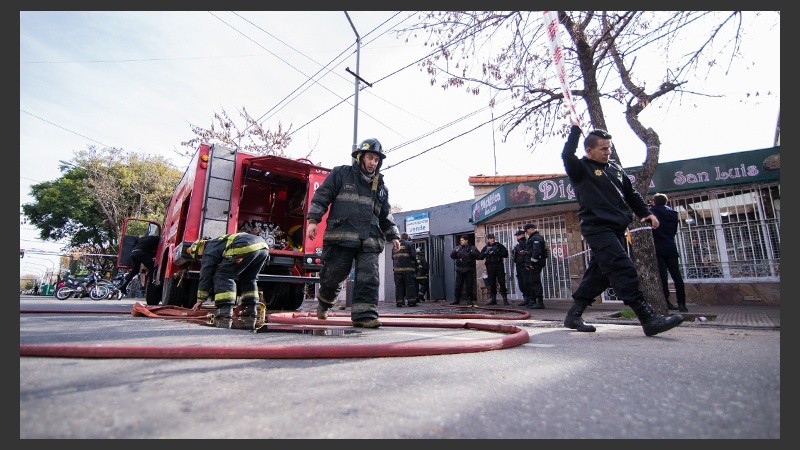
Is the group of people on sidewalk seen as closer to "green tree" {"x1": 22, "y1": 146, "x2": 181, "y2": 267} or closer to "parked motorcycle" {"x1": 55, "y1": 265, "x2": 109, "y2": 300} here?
"parked motorcycle" {"x1": 55, "y1": 265, "x2": 109, "y2": 300}

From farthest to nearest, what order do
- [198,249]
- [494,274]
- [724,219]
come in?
[494,274]
[724,219]
[198,249]

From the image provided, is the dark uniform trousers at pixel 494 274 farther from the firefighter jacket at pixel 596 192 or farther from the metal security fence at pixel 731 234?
the firefighter jacket at pixel 596 192

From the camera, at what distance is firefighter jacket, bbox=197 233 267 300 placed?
4000 millimetres

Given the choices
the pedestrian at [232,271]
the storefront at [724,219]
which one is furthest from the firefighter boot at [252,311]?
the storefront at [724,219]

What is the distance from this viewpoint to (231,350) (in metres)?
1.93

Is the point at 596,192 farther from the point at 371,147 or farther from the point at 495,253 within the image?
the point at 495,253

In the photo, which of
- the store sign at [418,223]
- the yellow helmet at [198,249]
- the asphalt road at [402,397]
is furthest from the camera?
the store sign at [418,223]

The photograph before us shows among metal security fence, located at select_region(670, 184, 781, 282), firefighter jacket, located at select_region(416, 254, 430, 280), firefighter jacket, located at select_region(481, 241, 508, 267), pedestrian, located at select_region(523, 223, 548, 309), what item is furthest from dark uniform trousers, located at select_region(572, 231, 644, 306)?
firefighter jacket, located at select_region(416, 254, 430, 280)

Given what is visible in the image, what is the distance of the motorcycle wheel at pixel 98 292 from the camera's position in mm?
12653

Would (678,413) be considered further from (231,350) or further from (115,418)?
(231,350)

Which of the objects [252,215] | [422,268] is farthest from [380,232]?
[422,268]

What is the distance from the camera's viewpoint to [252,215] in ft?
25.2

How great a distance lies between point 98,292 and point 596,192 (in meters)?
15.2

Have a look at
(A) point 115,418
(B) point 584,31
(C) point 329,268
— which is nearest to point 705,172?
(B) point 584,31
